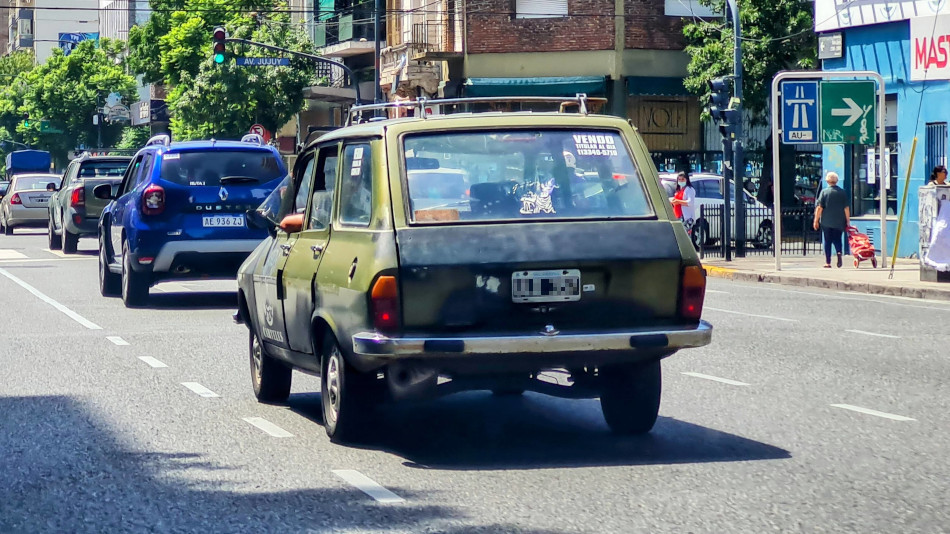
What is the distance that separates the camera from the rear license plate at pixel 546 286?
764 centimetres

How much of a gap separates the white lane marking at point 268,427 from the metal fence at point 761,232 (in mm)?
22130

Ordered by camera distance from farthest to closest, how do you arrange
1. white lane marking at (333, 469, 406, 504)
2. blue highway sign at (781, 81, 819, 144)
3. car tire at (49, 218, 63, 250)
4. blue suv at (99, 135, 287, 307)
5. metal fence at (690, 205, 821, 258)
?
car tire at (49, 218, 63, 250), metal fence at (690, 205, 821, 258), blue highway sign at (781, 81, 819, 144), blue suv at (99, 135, 287, 307), white lane marking at (333, 469, 406, 504)

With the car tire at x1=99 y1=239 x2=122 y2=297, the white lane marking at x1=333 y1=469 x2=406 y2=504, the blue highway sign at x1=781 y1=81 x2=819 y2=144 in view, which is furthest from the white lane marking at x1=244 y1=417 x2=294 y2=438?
the blue highway sign at x1=781 y1=81 x2=819 y2=144

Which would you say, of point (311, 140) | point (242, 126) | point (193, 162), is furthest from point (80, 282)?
point (242, 126)

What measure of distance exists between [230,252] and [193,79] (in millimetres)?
49787

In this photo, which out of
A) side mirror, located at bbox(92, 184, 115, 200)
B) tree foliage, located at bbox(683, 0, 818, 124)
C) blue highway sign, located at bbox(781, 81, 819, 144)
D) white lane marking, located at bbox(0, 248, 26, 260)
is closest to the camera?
side mirror, located at bbox(92, 184, 115, 200)

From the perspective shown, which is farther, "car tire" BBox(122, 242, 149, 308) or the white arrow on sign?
the white arrow on sign

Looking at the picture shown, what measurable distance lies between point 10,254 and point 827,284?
16316mm

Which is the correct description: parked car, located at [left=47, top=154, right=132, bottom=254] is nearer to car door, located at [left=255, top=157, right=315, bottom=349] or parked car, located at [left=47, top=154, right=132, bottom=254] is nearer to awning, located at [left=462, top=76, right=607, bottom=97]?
awning, located at [left=462, top=76, right=607, bottom=97]

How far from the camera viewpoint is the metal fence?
31.7 meters

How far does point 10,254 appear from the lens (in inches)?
1217

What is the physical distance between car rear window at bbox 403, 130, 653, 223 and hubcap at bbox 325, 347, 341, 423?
933 mm

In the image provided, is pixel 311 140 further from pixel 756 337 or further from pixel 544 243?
pixel 756 337

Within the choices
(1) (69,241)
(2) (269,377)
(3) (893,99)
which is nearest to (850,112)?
(3) (893,99)
